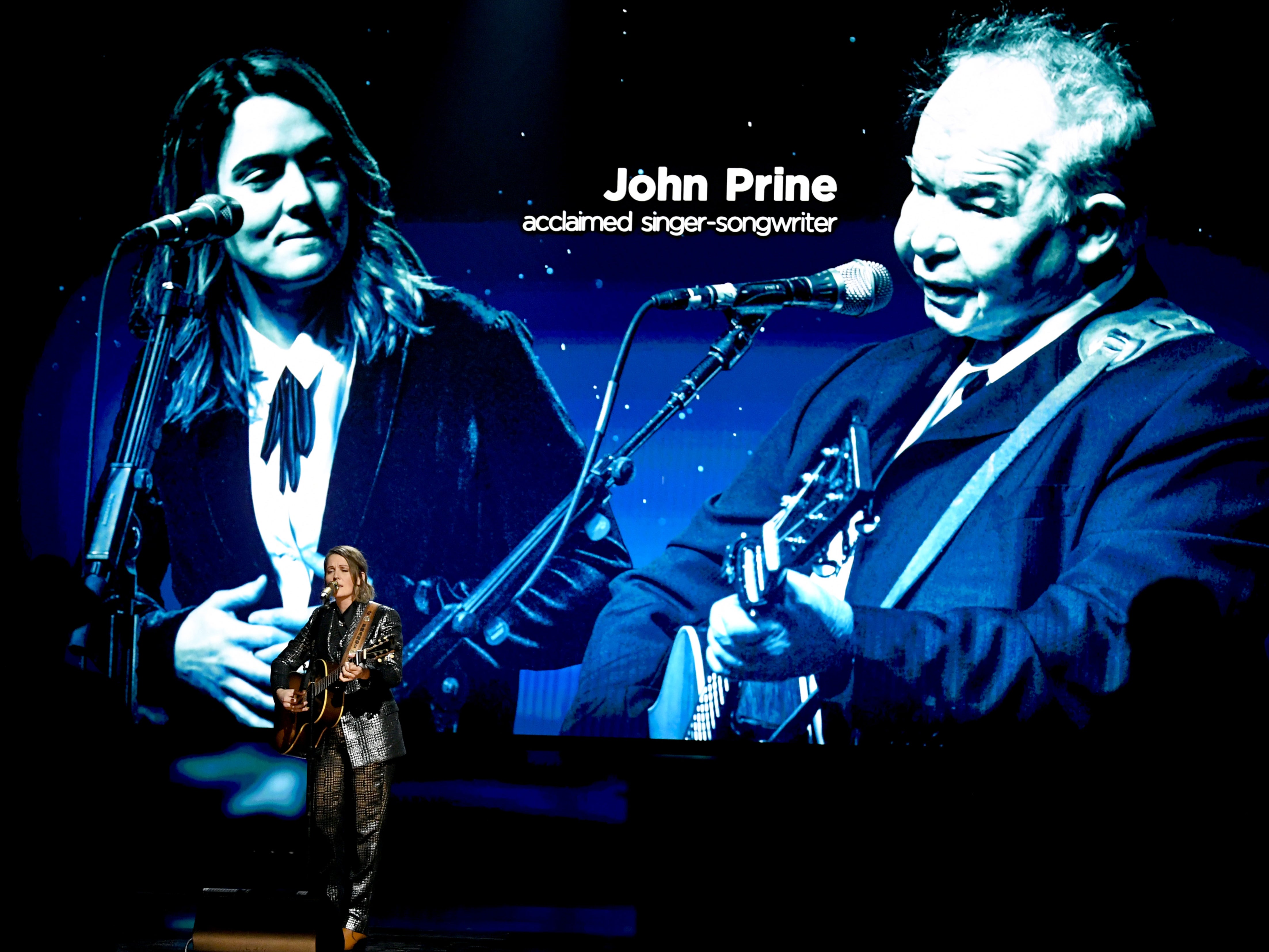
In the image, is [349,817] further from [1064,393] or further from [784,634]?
[1064,393]

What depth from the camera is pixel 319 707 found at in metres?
3.33

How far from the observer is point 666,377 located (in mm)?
4672

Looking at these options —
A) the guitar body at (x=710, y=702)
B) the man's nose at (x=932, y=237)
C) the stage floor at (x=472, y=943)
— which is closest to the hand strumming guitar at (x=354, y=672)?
the stage floor at (x=472, y=943)

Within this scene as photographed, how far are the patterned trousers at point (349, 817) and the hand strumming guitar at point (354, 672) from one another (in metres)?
0.20

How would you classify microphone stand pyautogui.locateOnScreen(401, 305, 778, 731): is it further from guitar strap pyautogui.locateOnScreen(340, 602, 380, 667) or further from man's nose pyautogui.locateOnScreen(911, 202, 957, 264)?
guitar strap pyautogui.locateOnScreen(340, 602, 380, 667)

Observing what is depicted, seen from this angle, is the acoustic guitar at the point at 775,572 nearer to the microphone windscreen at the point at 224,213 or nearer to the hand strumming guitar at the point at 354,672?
the hand strumming guitar at the point at 354,672

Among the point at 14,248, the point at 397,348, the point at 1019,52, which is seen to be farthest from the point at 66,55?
the point at 1019,52

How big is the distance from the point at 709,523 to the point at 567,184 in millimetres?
1465

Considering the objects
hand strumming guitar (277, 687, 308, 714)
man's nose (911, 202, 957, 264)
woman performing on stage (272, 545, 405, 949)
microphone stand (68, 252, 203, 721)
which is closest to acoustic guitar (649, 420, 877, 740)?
man's nose (911, 202, 957, 264)

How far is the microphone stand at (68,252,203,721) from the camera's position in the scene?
15.9ft

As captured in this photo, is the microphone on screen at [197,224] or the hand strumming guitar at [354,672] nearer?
the hand strumming guitar at [354,672]

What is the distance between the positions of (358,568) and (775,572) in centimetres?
164

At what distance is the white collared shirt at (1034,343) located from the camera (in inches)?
173

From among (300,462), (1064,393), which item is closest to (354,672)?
(300,462)
